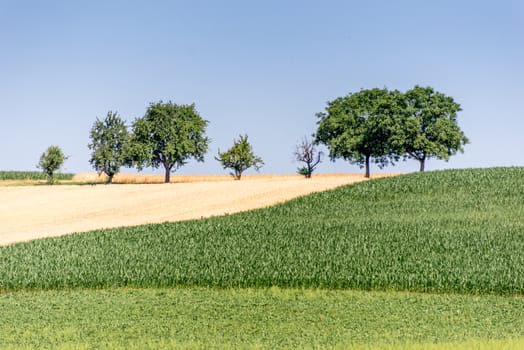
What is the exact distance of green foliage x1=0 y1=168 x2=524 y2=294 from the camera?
18750 millimetres

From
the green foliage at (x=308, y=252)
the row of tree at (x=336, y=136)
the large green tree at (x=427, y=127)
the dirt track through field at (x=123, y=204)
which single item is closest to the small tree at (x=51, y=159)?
the row of tree at (x=336, y=136)

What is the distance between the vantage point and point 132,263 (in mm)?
20891

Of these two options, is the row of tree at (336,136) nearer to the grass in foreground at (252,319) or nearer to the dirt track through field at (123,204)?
the dirt track through field at (123,204)

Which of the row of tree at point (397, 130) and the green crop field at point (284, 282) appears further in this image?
the row of tree at point (397, 130)

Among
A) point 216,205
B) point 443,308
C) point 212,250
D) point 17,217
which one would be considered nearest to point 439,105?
point 216,205

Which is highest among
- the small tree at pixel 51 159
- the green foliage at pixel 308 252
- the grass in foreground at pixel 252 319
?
the small tree at pixel 51 159

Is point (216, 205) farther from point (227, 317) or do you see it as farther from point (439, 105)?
point (439, 105)

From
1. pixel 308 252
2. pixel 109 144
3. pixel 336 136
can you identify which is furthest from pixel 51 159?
pixel 308 252

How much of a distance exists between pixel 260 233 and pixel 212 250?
3852mm

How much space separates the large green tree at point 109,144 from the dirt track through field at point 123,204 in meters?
20.1

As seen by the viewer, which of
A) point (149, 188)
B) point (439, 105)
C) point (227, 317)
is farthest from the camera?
point (439, 105)

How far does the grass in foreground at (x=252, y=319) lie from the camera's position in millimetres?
12875

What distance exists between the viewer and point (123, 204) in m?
43.1

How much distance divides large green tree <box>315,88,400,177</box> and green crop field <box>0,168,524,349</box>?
39.5 metres
